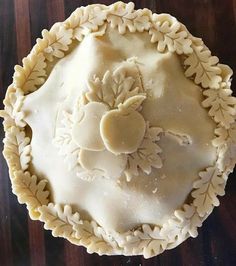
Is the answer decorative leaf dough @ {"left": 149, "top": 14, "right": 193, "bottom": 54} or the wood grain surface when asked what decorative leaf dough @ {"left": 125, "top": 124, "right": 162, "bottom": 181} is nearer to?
decorative leaf dough @ {"left": 149, "top": 14, "right": 193, "bottom": 54}

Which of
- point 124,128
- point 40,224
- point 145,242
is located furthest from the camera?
Answer: point 40,224

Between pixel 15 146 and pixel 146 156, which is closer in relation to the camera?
pixel 146 156

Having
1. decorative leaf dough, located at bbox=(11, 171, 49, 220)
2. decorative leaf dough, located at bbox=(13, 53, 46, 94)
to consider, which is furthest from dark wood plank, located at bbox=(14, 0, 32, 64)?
decorative leaf dough, located at bbox=(11, 171, 49, 220)

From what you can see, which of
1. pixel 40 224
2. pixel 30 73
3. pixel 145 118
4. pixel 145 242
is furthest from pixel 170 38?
pixel 40 224

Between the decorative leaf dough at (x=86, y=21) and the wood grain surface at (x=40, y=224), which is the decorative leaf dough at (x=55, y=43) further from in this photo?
the wood grain surface at (x=40, y=224)

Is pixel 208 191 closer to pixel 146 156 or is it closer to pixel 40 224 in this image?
pixel 146 156

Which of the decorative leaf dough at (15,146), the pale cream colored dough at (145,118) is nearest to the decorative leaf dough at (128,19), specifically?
the pale cream colored dough at (145,118)

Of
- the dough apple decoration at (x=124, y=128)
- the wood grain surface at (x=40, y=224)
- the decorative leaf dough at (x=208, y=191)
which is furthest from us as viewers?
the wood grain surface at (x=40, y=224)
